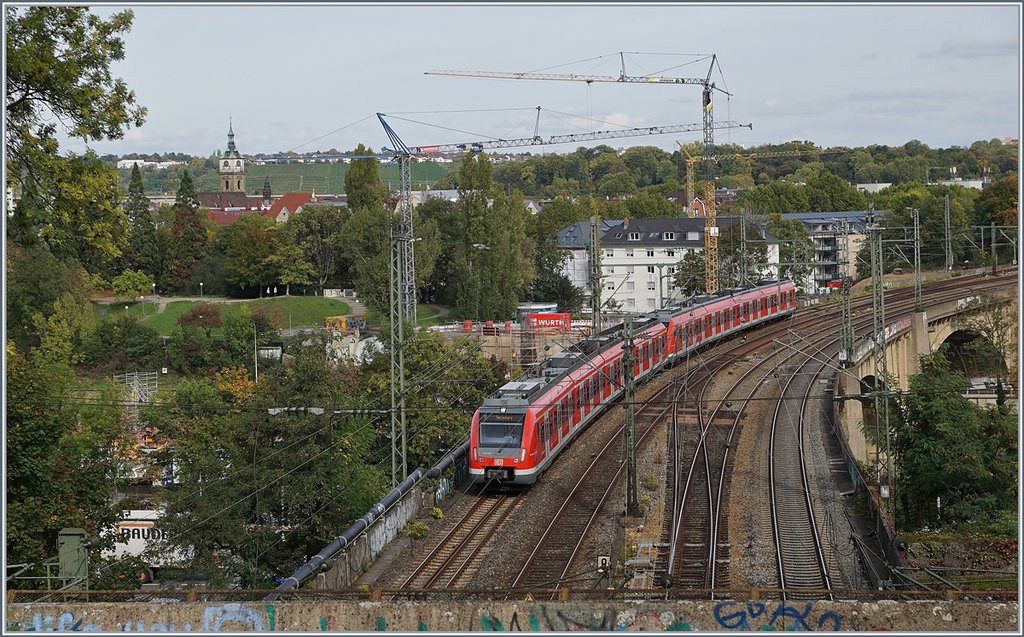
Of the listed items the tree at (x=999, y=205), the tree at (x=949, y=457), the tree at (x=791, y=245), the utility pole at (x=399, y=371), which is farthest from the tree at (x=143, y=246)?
the tree at (x=949, y=457)

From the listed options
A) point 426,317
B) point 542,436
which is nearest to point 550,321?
point 426,317

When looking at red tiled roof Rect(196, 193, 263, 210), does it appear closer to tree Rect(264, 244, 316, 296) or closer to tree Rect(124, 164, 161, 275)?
tree Rect(124, 164, 161, 275)

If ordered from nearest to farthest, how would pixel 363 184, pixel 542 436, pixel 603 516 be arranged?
pixel 603 516 < pixel 542 436 < pixel 363 184

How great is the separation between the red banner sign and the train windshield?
28.7 metres

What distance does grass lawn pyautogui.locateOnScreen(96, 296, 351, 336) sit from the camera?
2805 inches

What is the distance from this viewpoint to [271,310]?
73.1 metres

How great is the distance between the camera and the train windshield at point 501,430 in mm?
23375

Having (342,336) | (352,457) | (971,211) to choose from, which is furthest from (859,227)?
(352,457)

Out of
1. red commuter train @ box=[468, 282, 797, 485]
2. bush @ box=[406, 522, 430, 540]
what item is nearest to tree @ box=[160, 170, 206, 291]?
red commuter train @ box=[468, 282, 797, 485]

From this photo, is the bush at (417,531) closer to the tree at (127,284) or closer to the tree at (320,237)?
the tree at (127,284)

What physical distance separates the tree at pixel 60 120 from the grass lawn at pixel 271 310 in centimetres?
5686

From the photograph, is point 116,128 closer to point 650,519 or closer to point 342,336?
point 650,519

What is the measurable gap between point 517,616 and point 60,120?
7735mm

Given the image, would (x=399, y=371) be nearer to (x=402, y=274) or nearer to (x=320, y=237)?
(x=402, y=274)
